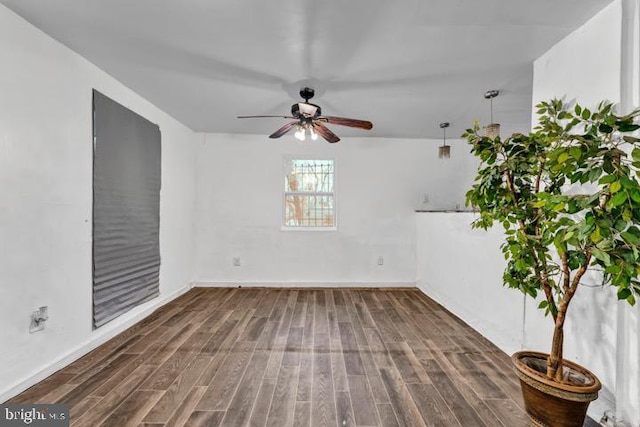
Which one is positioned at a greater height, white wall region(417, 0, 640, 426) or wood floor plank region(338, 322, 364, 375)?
white wall region(417, 0, 640, 426)

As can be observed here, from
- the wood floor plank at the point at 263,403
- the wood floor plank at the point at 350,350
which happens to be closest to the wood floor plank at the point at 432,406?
the wood floor plank at the point at 350,350

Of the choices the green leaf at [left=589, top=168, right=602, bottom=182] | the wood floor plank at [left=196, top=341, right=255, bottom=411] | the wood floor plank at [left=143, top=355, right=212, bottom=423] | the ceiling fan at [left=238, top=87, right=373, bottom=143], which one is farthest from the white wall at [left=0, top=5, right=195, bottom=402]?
the green leaf at [left=589, top=168, right=602, bottom=182]

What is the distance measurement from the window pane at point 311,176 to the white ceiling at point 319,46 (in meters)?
1.42

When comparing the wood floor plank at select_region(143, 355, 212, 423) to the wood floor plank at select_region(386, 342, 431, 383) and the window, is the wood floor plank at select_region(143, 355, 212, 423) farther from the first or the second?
the window

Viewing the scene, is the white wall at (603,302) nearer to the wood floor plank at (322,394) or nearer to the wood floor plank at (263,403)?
the wood floor plank at (322,394)

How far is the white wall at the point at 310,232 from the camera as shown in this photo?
4387 mm

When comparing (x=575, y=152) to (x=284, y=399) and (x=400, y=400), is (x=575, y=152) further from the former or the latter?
(x=284, y=399)

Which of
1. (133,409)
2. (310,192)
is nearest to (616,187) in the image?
(133,409)

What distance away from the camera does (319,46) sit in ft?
6.63

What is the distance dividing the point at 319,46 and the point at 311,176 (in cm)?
263

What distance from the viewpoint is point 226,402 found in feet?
5.76

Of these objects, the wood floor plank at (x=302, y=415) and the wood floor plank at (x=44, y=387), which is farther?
the wood floor plank at (x=44, y=387)

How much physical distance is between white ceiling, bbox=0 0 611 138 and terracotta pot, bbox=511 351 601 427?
2069mm

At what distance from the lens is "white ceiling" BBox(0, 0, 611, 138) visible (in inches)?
66.0
